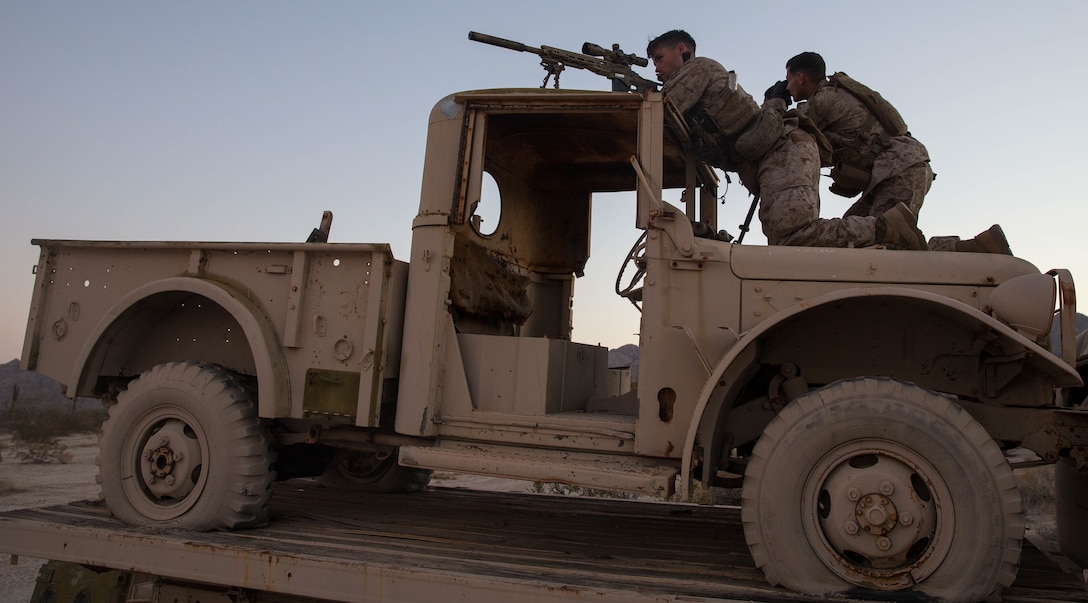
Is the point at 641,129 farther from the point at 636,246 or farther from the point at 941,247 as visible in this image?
Answer: the point at 941,247

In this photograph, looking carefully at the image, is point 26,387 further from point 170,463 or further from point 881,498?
point 881,498

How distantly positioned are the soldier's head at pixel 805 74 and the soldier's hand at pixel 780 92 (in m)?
0.14

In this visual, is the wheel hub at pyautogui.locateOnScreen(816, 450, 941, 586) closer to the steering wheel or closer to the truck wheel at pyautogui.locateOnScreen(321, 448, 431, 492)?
the steering wheel

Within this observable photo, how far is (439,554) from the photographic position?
3441 millimetres

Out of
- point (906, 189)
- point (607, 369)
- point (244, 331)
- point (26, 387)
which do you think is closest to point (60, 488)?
point (244, 331)

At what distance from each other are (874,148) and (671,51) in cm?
147

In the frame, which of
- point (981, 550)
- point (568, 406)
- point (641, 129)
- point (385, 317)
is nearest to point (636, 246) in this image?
point (641, 129)

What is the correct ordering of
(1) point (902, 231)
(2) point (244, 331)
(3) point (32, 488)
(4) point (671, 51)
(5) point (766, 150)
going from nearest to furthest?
(1) point (902, 231), (2) point (244, 331), (5) point (766, 150), (4) point (671, 51), (3) point (32, 488)

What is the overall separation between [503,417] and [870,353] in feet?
6.06

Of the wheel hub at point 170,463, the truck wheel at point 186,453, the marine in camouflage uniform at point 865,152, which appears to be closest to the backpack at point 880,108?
the marine in camouflage uniform at point 865,152

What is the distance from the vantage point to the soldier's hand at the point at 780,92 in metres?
5.26

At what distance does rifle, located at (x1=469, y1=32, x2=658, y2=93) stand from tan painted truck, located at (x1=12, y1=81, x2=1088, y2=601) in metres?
0.94

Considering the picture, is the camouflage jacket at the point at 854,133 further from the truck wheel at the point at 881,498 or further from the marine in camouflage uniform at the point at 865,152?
the truck wheel at the point at 881,498

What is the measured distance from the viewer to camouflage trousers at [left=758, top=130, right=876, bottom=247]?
12.4 feet
